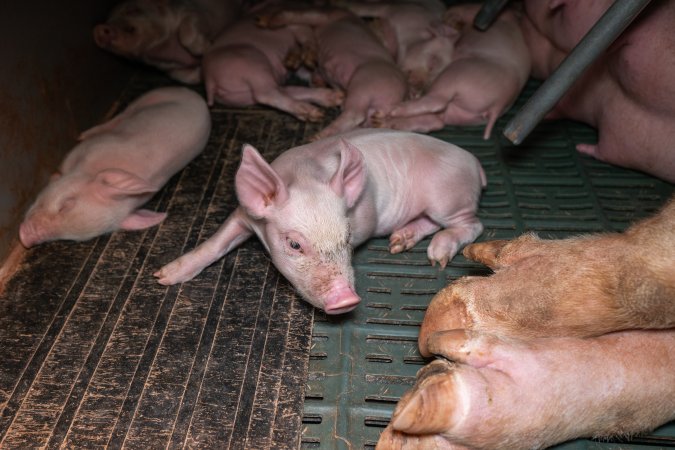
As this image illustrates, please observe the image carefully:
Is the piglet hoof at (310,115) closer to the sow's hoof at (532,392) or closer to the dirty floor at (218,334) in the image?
the dirty floor at (218,334)

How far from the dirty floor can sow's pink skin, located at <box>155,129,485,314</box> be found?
120 millimetres

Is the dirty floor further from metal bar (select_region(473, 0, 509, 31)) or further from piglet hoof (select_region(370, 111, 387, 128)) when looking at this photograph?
→ metal bar (select_region(473, 0, 509, 31))

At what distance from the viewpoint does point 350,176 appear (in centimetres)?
252

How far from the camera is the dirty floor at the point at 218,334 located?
224cm

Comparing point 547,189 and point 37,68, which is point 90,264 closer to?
point 37,68

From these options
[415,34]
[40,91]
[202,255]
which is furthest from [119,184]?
[415,34]

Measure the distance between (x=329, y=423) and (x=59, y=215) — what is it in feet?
5.35

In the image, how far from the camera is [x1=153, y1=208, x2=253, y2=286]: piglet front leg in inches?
110

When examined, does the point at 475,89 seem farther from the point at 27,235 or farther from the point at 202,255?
the point at 27,235

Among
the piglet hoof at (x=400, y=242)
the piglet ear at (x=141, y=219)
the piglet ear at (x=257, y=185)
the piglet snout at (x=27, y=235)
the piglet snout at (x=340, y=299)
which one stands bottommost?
the piglet snout at (x=27, y=235)

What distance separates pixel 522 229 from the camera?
3127 mm

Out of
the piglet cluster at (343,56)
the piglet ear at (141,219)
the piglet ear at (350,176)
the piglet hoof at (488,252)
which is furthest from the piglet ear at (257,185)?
the piglet cluster at (343,56)

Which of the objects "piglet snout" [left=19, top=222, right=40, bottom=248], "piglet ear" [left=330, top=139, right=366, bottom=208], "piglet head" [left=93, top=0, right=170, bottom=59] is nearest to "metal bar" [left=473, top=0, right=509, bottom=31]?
"piglet ear" [left=330, top=139, right=366, bottom=208]

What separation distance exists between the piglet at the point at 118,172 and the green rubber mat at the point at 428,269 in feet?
3.67
